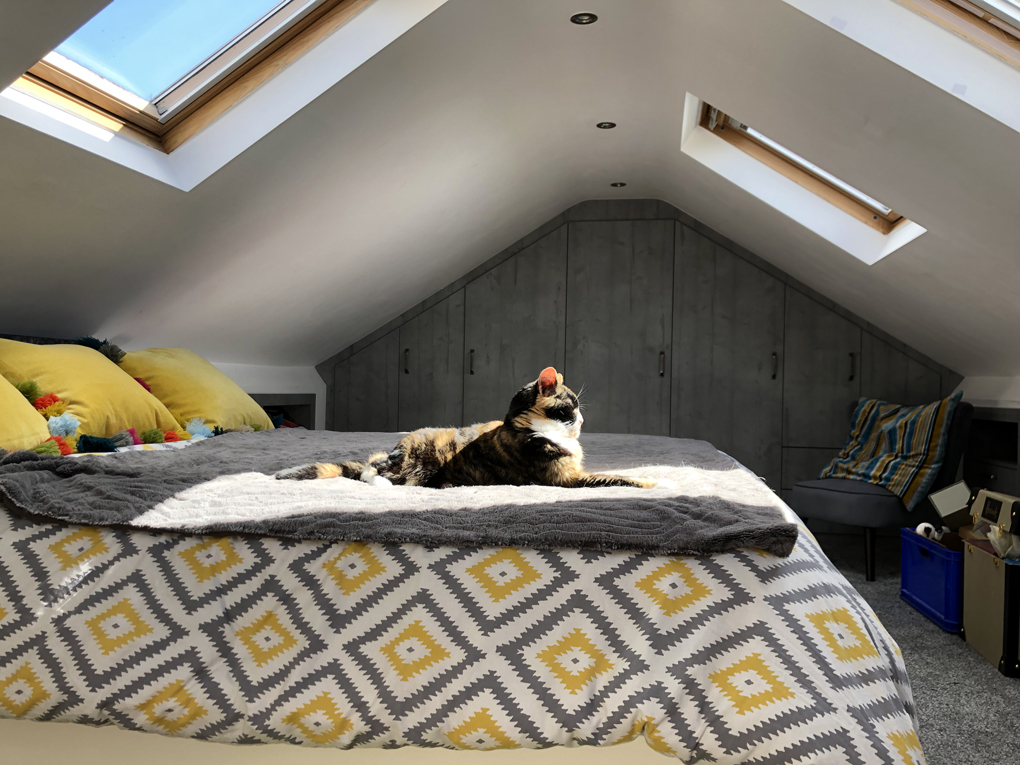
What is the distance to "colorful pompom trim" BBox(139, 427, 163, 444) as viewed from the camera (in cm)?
253

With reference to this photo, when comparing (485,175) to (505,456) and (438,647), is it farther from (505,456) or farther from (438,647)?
(438,647)

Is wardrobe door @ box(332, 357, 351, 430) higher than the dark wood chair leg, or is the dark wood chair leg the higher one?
wardrobe door @ box(332, 357, 351, 430)

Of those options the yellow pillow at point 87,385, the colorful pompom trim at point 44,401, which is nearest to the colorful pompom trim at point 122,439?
the yellow pillow at point 87,385

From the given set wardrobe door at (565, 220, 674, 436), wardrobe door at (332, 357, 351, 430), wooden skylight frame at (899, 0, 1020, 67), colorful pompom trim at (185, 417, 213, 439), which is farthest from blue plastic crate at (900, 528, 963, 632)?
wardrobe door at (332, 357, 351, 430)

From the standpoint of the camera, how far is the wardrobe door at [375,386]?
542 centimetres

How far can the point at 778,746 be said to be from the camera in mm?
1028

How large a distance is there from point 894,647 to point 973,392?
3.54 meters

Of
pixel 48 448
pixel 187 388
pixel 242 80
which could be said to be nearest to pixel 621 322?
pixel 187 388

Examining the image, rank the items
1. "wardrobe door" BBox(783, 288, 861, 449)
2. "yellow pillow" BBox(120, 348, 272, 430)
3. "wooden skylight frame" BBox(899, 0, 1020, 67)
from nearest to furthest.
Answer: "wooden skylight frame" BBox(899, 0, 1020, 67) → "yellow pillow" BBox(120, 348, 272, 430) → "wardrobe door" BBox(783, 288, 861, 449)

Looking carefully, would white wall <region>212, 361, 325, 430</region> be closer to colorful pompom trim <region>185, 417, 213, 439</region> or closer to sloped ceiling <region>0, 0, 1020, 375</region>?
sloped ceiling <region>0, 0, 1020, 375</region>

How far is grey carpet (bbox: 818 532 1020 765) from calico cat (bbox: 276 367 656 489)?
115 cm

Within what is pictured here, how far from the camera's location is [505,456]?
1816mm

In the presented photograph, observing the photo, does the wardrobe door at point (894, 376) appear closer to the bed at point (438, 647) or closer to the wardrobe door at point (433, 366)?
the wardrobe door at point (433, 366)

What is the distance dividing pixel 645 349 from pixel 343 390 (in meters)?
2.22
